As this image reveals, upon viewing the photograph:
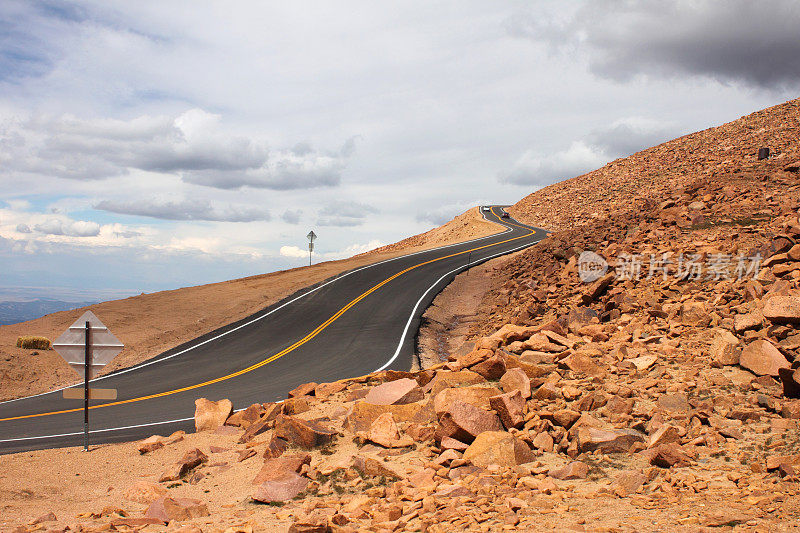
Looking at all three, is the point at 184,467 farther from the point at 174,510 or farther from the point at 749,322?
the point at 749,322

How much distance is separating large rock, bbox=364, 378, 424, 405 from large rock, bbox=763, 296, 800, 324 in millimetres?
7941

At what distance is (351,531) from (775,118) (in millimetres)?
77115

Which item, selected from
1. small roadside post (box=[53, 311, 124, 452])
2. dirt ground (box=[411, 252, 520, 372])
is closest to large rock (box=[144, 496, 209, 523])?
small roadside post (box=[53, 311, 124, 452])

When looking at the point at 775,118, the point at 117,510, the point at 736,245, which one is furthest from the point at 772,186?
the point at 775,118

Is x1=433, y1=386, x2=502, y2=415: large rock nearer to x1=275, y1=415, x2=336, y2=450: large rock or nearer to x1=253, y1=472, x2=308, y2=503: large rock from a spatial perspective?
x1=275, y1=415, x2=336, y2=450: large rock

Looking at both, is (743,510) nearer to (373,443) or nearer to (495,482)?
(495,482)

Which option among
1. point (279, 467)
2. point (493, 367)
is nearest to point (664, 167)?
point (493, 367)

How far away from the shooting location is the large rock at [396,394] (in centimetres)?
1172

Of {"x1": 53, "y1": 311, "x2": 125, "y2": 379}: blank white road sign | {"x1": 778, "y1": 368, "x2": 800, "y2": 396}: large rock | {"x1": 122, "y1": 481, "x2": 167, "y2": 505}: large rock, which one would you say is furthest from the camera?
{"x1": 53, "y1": 311, "x2": 125, "y2": 379}: blank white road sign

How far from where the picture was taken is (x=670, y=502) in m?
6.75

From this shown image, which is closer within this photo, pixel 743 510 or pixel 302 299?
pixel 743 510

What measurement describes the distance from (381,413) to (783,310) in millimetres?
9095

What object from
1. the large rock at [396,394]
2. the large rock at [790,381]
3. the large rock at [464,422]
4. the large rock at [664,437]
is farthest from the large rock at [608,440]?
the large rock at [396,394]

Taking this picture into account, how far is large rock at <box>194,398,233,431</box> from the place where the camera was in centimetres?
1355
